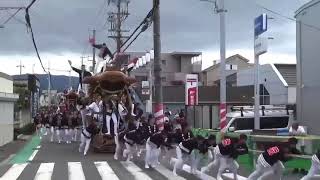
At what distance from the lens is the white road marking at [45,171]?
17.7m

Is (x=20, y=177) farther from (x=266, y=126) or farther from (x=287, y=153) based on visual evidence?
(x=266, y=126)

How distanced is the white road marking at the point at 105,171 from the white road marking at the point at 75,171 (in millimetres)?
622

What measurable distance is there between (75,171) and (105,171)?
0.98 metres

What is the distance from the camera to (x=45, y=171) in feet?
63.8

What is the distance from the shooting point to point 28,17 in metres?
17.9

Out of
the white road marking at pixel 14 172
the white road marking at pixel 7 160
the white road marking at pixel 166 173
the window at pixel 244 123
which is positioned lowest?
the white road marking at pixel 7 160

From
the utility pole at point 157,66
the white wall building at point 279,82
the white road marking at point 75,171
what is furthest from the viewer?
the white wall building at point 279,82

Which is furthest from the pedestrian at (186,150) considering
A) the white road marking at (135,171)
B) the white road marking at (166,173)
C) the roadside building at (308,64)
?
the roadside building at (308,64)

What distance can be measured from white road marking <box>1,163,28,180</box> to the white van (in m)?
9.79

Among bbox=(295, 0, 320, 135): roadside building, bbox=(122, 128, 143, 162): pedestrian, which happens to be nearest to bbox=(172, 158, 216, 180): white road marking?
bbox=(122, 128, 143, 162): pedestrian

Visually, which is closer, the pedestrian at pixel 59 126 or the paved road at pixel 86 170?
the paved road at pixel 86 170

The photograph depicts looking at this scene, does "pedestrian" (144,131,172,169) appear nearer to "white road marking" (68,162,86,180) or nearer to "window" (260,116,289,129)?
"white road marking" (68,162,86,180)

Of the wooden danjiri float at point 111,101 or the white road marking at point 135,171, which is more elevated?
the wooden danjiri float at point 111,101

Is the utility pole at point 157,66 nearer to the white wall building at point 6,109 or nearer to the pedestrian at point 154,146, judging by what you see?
the pedestrian at point 154,146
